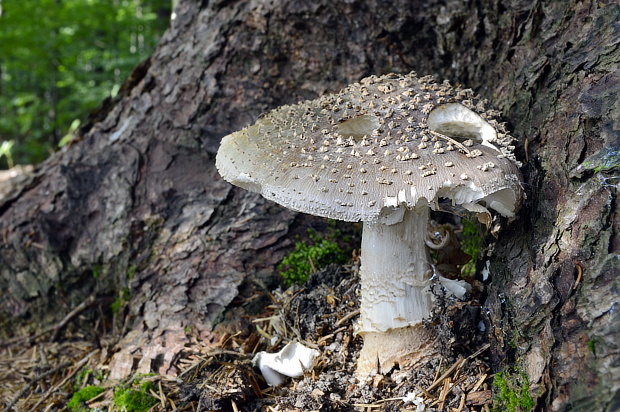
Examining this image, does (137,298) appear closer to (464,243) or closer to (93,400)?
(93,400)

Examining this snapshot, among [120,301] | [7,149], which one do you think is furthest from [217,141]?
[7,149]

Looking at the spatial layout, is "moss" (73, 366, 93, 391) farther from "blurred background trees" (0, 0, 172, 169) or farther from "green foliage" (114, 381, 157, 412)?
"blurred background trees" (0, 0, 172, 169)

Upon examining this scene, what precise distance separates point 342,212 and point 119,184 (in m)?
2.72

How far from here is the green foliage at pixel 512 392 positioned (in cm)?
221

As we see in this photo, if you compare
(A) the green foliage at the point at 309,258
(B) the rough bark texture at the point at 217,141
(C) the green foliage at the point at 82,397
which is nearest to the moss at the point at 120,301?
(B) the rough bark texture at the point at 217,141

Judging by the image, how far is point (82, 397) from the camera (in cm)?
321

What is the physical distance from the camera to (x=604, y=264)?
2.07 metres

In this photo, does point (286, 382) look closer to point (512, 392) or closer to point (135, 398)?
point (135, 398)

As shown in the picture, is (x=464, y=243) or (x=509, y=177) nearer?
(x=509, y=177)

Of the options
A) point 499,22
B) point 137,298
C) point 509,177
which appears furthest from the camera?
point 137,298

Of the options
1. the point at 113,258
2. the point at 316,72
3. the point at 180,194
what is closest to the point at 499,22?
the point at 316,72

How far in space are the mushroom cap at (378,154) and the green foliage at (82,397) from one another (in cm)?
186

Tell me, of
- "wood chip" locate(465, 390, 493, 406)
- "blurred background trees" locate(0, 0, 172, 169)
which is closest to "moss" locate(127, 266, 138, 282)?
"wood chip" locate(465, 390, 493, 406)

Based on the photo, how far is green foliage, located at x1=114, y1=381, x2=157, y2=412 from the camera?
9.58 ft
